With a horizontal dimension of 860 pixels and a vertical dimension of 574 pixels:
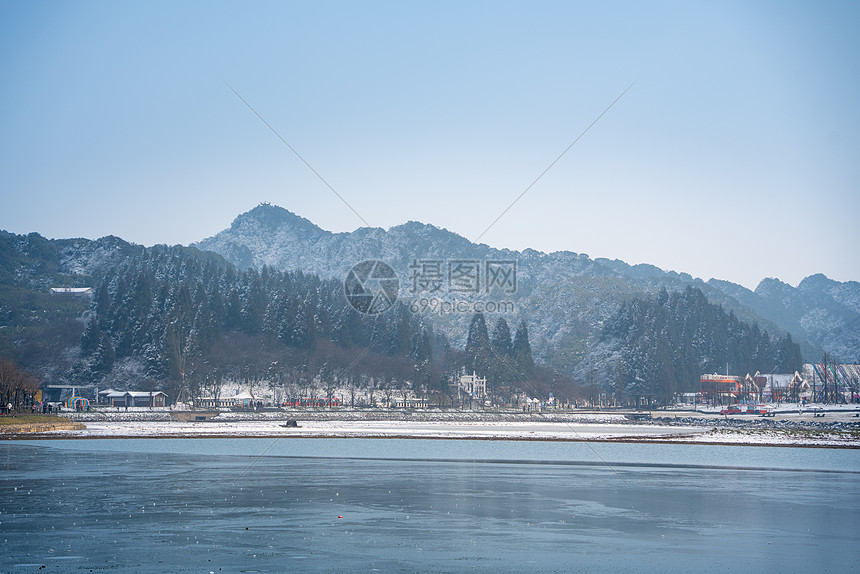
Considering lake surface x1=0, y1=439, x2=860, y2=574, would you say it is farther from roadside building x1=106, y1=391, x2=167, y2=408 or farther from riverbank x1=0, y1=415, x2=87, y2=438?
roadside building x1=106, y1=391, x2=167, y2=408

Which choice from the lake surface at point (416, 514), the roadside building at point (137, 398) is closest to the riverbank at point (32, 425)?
the lake surface at point (416, 514)

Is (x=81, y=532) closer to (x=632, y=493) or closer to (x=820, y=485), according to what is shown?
(x=632, y=493)

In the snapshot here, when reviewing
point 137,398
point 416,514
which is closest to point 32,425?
point 416,514

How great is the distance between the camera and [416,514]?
35.5m

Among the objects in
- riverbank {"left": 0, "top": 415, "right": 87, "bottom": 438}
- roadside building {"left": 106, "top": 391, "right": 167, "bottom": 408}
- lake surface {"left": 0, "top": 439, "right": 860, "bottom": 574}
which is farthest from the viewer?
roadside building {"left": 106, "top": 391, "right": 167, "bottom": 408}

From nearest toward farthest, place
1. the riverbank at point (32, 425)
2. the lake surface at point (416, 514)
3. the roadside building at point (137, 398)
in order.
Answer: the lake surface at point (416, 514) < the riverbank at point (32, 425) < the roadside building at point (137, 398)

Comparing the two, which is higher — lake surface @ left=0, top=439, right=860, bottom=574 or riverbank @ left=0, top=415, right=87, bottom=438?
lake surface @ left=0, top=439, right=860, bottom=574

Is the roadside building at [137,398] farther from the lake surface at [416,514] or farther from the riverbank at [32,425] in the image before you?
the lake surface at [416,514]

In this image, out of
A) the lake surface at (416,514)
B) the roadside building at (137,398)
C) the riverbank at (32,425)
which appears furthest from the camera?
the roadside building at (137,398)

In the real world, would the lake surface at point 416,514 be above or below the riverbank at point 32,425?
above

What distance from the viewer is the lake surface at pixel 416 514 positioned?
1041 inches

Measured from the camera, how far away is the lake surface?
26.5 metres

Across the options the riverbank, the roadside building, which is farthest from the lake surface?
the roadside building

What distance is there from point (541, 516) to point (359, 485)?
13446 mm
